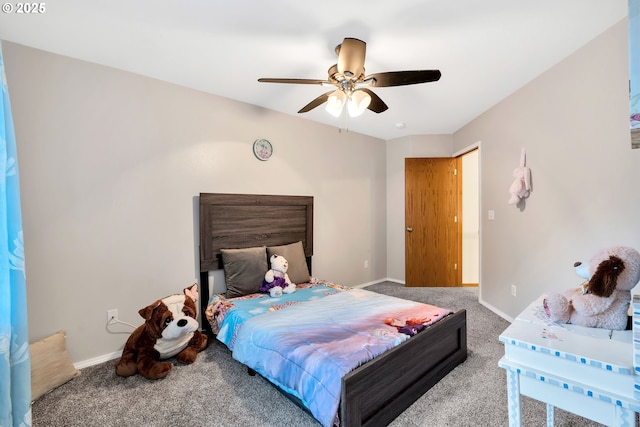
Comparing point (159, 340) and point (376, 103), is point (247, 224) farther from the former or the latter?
point (376, 103)

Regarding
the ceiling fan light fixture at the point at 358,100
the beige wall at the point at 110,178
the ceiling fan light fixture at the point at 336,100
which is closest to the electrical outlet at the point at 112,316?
the beige wall at the point at 110,178

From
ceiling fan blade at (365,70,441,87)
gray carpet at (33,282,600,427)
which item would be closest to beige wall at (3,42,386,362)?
gray carpet at (33,282,600,427)

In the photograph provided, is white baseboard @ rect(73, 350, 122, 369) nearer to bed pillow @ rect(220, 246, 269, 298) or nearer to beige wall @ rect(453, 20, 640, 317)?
bed pillow @ rect(220, 246, 269, 298)

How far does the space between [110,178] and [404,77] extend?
2.42m

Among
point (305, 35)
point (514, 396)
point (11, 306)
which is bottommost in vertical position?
point (514, 396)

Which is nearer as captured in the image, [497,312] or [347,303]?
[347,303]

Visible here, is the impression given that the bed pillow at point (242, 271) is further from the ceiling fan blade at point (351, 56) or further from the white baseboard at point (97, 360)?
the ceiling fan blade at point (351, 56)

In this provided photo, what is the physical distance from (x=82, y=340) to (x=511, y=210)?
413cm

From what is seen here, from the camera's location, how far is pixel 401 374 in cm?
179

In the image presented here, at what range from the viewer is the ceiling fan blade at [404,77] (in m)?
1.81

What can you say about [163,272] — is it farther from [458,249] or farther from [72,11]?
[458,249]

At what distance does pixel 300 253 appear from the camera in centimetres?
340

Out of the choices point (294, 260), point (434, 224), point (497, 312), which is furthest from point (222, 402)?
point (434, 224)

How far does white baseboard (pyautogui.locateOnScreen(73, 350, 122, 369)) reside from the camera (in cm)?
228
